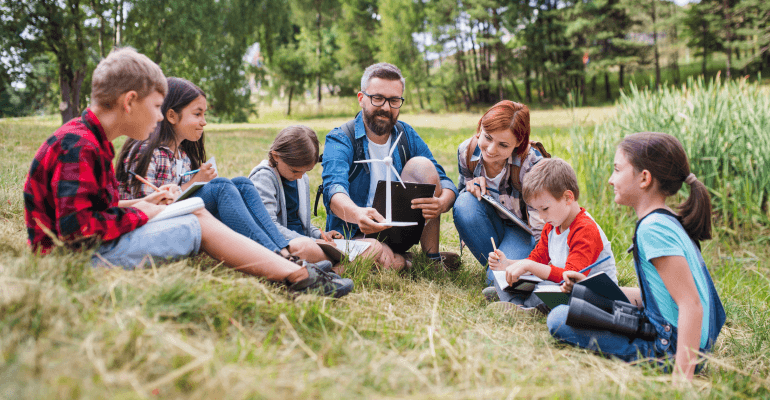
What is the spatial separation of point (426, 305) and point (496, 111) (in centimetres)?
121

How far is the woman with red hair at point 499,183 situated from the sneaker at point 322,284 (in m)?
1.01

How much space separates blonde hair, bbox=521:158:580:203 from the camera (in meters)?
2.43

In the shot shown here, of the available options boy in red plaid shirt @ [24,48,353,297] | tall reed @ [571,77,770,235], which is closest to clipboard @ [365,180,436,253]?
boy in red plaid shirt @ [24,48,353,297]

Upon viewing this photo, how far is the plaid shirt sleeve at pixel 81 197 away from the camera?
1734 millimetres

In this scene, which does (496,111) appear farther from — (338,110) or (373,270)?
(338,110)

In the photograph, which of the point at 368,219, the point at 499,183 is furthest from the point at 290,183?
the point at 499,183

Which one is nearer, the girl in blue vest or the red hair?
the girl in blue vest

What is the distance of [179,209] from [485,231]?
5.93ft

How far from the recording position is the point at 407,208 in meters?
2.92

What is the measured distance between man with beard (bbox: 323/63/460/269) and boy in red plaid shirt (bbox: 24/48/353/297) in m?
0.93

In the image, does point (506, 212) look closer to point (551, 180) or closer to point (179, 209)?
point (551, 180)

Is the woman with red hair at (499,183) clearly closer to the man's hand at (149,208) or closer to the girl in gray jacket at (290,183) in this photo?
the girl in gray jacket at (290,183)

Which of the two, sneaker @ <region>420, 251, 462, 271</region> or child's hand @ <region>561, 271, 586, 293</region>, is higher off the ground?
child's hand @ <region>561, 271, 586, 293</region>

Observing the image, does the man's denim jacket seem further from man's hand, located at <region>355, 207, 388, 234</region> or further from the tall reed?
the tall reed
